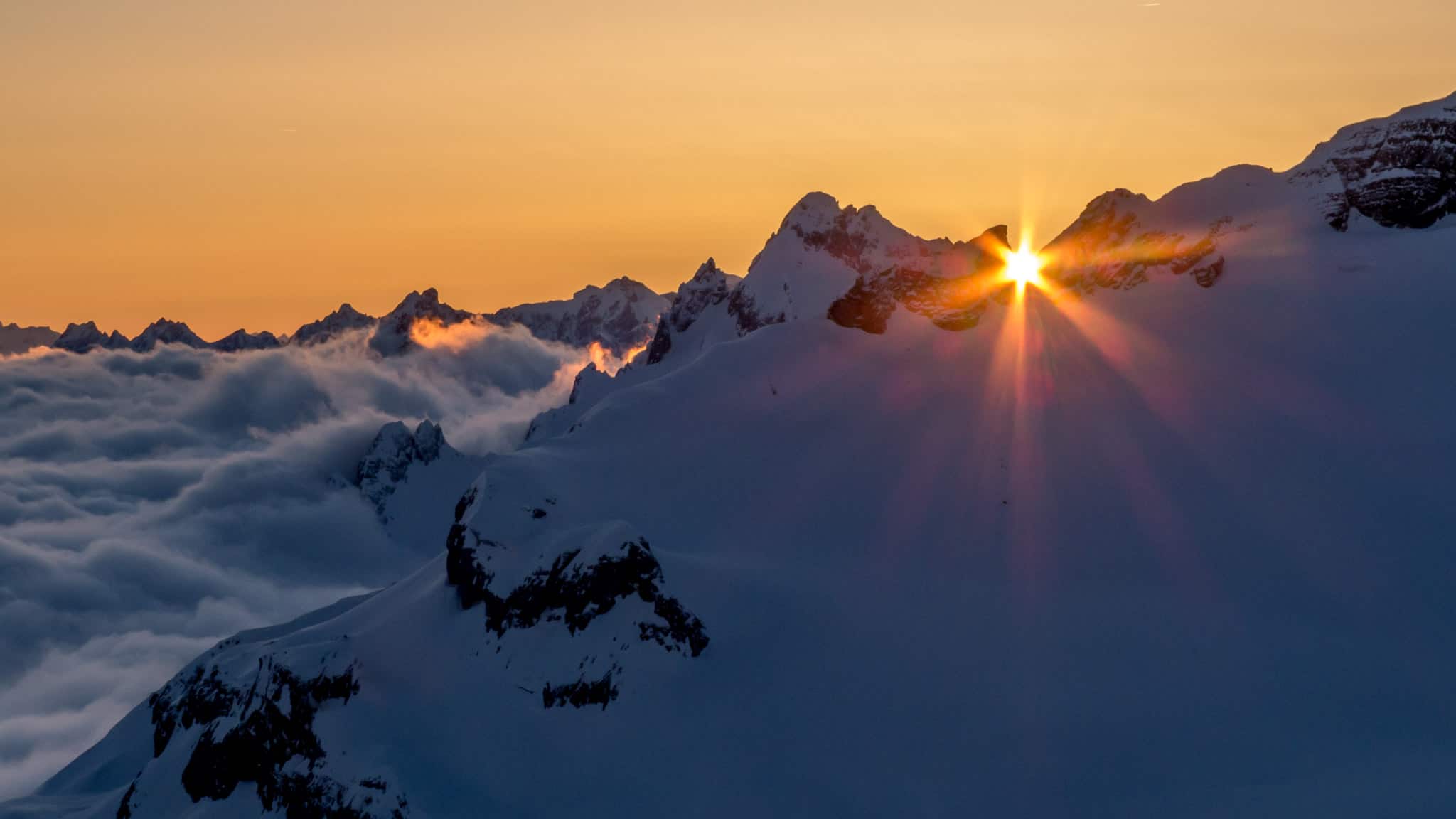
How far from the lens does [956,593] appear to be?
87.6 metres

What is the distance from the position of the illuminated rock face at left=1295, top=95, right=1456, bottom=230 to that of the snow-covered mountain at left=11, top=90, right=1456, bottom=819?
3.40 ft

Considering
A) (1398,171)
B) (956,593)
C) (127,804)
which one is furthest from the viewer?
(1398,171)

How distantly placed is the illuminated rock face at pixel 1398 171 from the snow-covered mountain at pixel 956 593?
1037 millimetres

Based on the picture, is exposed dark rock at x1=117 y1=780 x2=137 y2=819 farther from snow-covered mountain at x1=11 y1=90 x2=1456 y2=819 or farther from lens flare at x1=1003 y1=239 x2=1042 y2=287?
lens flare at x1=1003 y1=239 x2=1042 y2=287

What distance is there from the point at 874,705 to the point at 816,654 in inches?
211

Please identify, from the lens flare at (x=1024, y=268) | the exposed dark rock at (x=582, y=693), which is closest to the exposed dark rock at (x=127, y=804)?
the exposed dark rock at (x=582, y=693)

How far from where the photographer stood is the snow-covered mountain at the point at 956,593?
2943 inches

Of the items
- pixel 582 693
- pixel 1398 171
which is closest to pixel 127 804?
pixel 582 693

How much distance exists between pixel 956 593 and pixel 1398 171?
52.6 m

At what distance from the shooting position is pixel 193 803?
95000 millimetres

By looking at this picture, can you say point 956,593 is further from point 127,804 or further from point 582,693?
point 127,804

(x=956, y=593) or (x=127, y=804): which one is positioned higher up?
(x=956, y=593)

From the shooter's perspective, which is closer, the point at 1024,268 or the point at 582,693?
the point at 582,693

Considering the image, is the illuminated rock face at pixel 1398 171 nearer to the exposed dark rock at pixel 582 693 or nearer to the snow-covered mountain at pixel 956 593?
the snow-covered mountain at pixel 956 593
